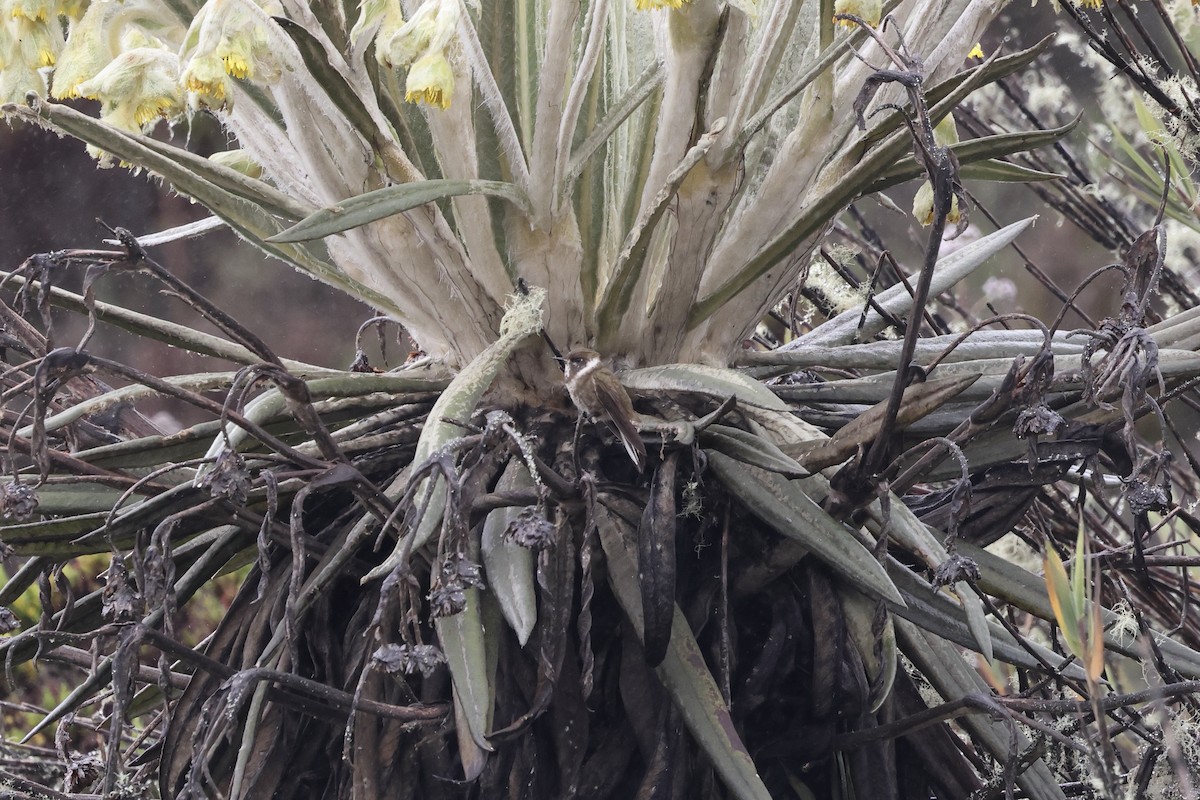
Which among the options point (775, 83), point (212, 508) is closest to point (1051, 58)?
point (775, 83)

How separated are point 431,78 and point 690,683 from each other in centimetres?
40

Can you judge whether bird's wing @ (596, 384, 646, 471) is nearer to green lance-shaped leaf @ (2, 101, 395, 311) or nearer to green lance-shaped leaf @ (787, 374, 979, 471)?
green lance-shaped leaf @ (787, 374, 979, 471)

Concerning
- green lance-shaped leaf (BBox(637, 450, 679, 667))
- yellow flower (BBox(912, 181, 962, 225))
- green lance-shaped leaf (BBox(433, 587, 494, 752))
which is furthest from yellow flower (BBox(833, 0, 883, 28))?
green lance-shaped leaf (BBox(433, 587, 494, 752))

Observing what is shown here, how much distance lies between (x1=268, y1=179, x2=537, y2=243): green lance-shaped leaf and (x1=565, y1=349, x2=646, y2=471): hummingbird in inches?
5.5

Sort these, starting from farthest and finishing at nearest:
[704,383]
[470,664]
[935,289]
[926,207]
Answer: [935,289]
[926,207]
[704,383]
[470,664]

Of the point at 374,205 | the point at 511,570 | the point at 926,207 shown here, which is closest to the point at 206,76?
the point at 374,205

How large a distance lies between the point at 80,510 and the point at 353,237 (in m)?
0.27

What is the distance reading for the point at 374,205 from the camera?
2.29ft

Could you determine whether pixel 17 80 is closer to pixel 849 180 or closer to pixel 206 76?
pixel 206 76

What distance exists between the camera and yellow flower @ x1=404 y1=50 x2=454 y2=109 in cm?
66

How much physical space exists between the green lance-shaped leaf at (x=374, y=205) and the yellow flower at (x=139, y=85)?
0.14 meters

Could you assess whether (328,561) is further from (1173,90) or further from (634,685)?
(1173,90)

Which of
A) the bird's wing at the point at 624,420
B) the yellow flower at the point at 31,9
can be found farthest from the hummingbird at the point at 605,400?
the yellow flower at the point at 31,9

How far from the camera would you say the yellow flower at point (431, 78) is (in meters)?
0.66
